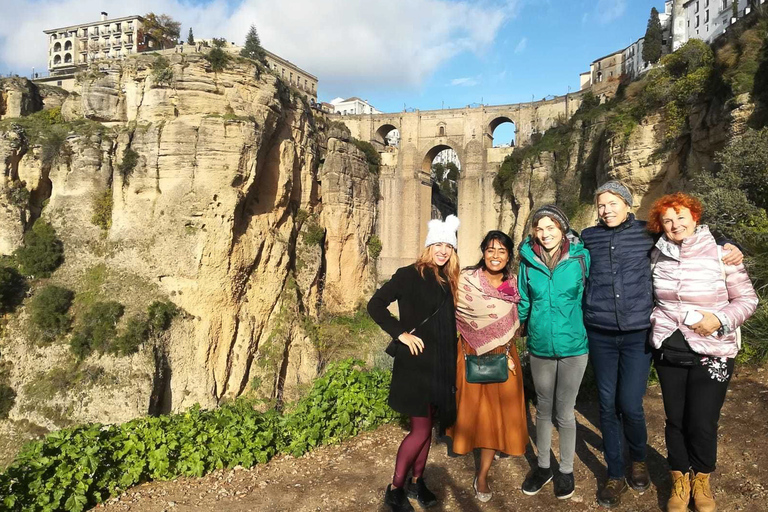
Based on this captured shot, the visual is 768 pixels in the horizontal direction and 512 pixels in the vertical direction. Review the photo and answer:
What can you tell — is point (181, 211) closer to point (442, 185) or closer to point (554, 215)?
point (554, 215)

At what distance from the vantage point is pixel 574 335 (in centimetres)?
319

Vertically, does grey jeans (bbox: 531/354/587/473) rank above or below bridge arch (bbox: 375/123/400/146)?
below

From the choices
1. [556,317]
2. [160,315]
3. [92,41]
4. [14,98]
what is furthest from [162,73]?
[92,41]

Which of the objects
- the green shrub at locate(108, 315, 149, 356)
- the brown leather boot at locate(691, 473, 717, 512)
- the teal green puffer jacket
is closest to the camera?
the brown leather boot at locate(691, 473, 717, 512)

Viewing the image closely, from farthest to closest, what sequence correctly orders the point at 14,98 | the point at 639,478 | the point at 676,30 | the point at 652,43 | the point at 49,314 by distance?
the point at 676,30
the point at 652,43
the point at 14,98
the point at 49,314
the point at 639,478

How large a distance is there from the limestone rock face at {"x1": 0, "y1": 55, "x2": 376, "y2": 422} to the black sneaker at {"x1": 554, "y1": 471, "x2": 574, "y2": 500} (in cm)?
1548

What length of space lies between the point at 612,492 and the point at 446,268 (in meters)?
1.82

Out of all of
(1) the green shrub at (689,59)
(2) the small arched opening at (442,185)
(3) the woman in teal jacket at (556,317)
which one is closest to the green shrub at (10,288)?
(3) the woman in teal jacket at (556,317)

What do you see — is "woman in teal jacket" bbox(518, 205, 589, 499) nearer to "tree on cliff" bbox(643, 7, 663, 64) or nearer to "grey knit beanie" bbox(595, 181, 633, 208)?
"grey knit beanie" bbox(595, 181, 633, 208)

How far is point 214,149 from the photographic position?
17.8 m

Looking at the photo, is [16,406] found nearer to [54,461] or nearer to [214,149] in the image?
[214,149]

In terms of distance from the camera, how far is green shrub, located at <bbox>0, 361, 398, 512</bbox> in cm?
363

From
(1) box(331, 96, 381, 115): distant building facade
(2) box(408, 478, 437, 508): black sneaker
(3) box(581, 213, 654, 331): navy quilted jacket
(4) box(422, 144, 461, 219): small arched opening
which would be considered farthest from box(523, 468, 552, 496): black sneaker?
(1) box(331, 96, 381, 115): distant building facade

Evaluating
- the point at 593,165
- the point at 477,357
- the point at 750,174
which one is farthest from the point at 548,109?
the point at 477,357
